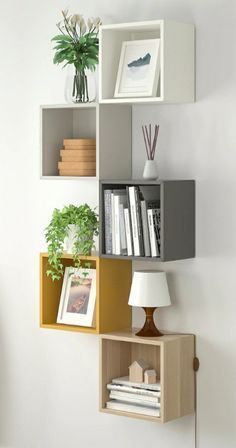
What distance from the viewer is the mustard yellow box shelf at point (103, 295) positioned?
3.41 meters

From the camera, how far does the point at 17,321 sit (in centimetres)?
390

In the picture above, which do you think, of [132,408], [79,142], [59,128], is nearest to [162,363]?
[132,408]

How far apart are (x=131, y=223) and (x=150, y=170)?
20cm

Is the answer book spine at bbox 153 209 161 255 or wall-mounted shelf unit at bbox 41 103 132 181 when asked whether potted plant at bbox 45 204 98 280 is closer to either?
wall-mounted shelf unit at bbox 41 103 132 181

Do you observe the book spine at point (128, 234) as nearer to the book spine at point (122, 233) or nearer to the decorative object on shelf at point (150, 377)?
the book spine at point (122, 233)

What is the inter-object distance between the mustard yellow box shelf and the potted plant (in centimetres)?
4

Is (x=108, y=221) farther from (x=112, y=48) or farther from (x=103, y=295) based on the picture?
(x=112, y=48)

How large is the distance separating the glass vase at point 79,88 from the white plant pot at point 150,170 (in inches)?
13.5

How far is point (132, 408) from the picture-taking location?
10.9ft

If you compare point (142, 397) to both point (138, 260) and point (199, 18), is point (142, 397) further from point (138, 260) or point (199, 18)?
point (199, 18)

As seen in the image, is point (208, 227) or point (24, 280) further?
point (24, 280)

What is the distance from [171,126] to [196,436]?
3.66 ft

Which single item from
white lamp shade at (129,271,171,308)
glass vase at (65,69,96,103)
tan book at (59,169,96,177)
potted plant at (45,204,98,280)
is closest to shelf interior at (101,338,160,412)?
white lamp shade at (129,271,171,308)

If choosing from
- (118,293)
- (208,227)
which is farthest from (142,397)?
(208,227)
